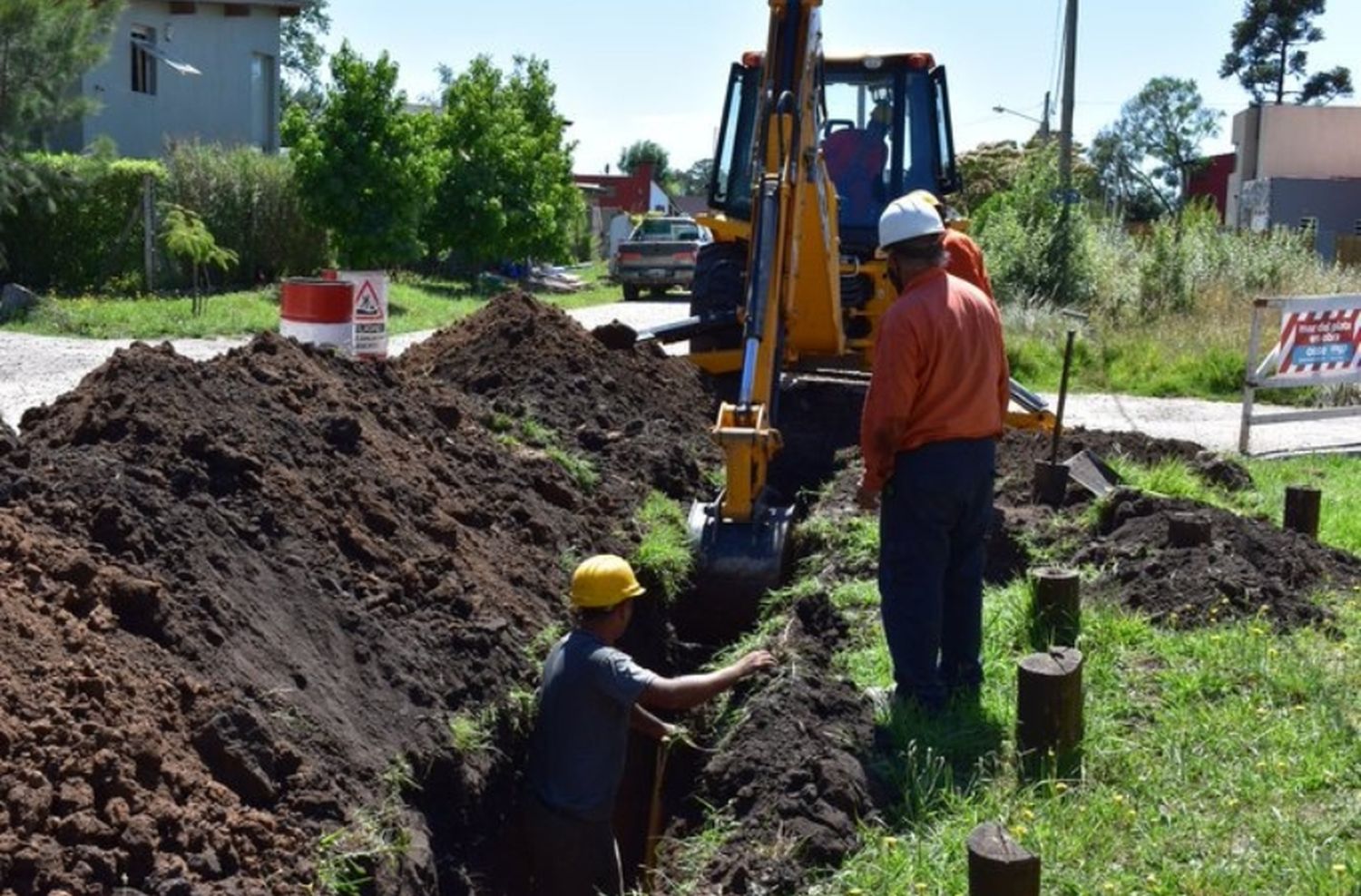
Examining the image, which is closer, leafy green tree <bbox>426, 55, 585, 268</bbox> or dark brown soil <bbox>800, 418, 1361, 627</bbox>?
dark brown soil <bbox>800, 418, 1361, 627</bbox>

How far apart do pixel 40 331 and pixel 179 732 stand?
61.2 feet

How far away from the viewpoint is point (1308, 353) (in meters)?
16.8

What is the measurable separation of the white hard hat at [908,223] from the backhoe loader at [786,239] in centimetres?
60

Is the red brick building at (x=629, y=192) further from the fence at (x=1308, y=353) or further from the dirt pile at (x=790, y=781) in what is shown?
the dirt pile at (x=790, y=781)

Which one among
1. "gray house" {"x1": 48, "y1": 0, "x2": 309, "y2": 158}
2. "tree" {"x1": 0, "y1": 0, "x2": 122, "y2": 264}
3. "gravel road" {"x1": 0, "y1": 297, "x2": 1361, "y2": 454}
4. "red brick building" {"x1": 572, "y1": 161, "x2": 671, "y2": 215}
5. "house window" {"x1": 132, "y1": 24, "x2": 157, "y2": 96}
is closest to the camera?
"gravel road" {"x1": 0, "y1": 297, "x2": 1361, "y2": 454}

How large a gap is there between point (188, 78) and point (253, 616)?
33239 mm

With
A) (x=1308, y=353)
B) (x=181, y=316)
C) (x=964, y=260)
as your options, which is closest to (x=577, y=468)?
(x=964, y=260)

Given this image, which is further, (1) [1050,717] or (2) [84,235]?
(2) [84,235]

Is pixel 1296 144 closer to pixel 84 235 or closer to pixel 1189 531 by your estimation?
pixel 84 235

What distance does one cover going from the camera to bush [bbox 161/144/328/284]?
1199 inches

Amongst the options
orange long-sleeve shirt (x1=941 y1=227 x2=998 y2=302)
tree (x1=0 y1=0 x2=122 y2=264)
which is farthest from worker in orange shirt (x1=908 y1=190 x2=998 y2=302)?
tree (x1=0 y1=0 x2=122 y2=264)

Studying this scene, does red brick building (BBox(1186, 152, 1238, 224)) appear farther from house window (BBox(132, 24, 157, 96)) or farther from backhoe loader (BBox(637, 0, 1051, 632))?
backhoe loader (BBox(637, 0, 1051, 632))

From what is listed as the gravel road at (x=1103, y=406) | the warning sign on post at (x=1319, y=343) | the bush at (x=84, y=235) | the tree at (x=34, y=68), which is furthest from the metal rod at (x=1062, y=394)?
the bush at (x=84, y=235)

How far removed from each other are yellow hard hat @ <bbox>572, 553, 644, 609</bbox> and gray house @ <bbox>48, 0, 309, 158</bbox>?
1105 inches
